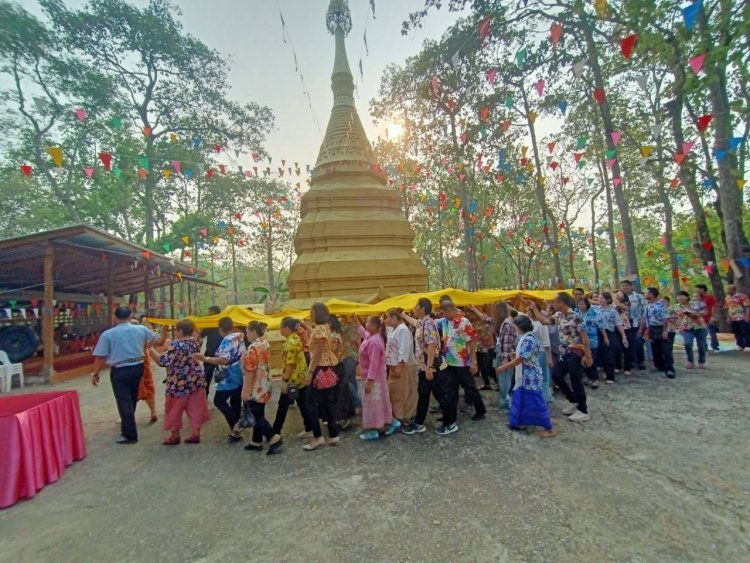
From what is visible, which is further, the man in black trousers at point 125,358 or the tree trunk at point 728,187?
the tree trunk at point 728,187

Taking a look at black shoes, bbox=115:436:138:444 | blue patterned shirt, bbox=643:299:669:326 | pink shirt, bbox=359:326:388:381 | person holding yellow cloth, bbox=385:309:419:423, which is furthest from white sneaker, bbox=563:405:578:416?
black shoes, bbox=115:436:138:444

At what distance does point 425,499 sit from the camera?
3.46m

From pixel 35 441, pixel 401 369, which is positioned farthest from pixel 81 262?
pixel 401 369

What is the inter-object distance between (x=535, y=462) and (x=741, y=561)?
173 centimetres

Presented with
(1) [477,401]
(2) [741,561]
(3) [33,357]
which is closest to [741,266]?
(1) [477,401]

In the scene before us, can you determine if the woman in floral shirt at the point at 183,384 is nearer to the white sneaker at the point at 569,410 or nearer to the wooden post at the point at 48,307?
the white sneaker at the point at 569,410

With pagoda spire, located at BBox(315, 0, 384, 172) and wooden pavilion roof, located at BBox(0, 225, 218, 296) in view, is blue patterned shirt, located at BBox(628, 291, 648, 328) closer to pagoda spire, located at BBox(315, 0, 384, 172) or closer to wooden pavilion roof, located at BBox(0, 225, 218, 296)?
pagoda spire, located at BBox(315, 0, 384, 172)

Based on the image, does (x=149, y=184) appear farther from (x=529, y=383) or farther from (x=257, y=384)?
(x=529, y=383)

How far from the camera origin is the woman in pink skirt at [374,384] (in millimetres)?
4965

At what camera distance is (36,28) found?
55.4 feet

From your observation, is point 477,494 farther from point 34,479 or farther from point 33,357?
point 33,357

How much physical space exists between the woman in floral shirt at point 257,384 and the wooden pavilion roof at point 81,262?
7520 mm

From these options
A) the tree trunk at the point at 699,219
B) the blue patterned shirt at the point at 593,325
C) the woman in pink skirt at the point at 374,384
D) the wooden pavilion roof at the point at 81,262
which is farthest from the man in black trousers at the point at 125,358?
the tree trunk at the point at 699,219

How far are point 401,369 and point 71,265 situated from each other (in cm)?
1306
